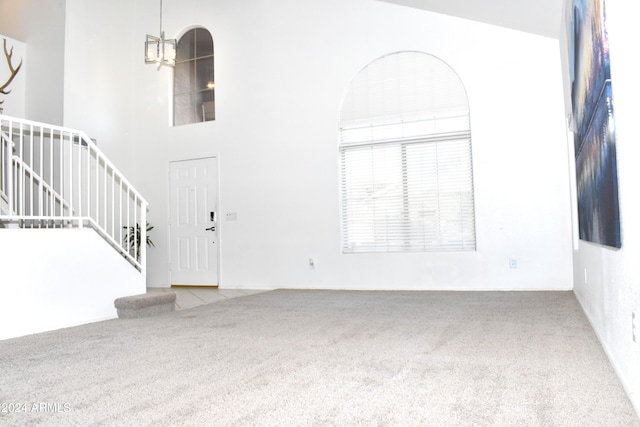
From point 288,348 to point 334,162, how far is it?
360 centimetres

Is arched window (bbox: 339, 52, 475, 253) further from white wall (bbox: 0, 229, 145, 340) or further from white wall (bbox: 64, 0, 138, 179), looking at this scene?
white wall (bbox: 64, 0, 138, 179)

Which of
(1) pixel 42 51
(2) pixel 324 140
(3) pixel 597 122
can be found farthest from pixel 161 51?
(3) pixel 597 122

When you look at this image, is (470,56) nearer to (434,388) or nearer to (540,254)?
(540,254)

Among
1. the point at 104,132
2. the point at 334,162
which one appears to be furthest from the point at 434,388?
the point at 104,132

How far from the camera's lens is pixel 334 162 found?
20.3 feet

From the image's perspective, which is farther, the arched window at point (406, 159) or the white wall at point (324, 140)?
the arched window at point (406, 159)

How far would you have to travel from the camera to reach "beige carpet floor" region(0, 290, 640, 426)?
1.83 metres

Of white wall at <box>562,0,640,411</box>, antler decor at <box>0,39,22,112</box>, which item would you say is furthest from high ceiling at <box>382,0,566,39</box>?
antler decor at <box>0,39,22,112</box>

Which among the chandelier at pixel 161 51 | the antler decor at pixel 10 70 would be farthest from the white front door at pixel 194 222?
the antler decor at pixel 10 70

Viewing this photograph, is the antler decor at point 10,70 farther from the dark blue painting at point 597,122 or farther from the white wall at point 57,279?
the dark blue painting at point 597,122

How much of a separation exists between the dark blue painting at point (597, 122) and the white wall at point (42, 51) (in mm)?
6092

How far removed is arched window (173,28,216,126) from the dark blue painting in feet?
17.3

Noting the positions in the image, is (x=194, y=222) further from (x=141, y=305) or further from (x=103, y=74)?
(x=141, y=305)

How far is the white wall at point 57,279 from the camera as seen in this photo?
348 cm
